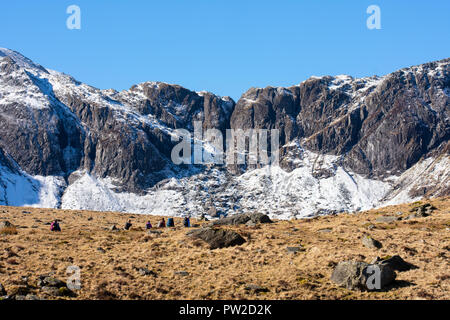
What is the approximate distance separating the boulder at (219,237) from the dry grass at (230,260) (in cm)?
88

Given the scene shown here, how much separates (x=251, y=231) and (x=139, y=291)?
1793 cm

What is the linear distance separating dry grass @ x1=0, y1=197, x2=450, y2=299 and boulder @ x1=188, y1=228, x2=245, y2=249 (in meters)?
0.88

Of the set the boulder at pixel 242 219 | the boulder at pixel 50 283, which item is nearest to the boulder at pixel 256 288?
the boulder at pixel 50 283

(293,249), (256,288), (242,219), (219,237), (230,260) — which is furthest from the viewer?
(242,219)

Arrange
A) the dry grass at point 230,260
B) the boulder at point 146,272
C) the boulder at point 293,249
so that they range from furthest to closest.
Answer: the boulder at point 293,249
the boulder at point 146,272
the dry grass at point 230,260

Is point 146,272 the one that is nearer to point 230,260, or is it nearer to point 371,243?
point 230,260

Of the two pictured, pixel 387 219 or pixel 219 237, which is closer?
pixel 219 237

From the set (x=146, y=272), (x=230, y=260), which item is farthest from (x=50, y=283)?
(x=230, y=260)

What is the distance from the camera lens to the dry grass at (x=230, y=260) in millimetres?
28672

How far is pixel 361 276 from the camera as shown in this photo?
94.5ft

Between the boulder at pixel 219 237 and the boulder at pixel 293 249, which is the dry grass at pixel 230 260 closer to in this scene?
the boulder at pixel 293 249

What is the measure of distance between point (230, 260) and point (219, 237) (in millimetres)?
4929
